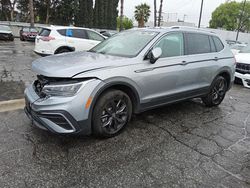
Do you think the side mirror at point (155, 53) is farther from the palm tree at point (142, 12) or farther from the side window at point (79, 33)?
the palm tree at point (142, 12)

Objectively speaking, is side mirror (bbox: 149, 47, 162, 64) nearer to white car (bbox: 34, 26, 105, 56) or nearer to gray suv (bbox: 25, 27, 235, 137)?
gray suv (bbox: 25, 27, 235, 137)

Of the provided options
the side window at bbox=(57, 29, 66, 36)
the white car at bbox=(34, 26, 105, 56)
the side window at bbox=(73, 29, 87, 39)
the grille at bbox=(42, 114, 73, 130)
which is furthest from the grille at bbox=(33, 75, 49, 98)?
the side window at bbox=(73, 29, 87, 39)

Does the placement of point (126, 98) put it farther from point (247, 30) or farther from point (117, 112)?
point (247, 30)

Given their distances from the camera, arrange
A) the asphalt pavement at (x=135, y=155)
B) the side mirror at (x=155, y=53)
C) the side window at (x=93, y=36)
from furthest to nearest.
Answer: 1. the side window at (x=93, y=36)
2. the side mirror at (x=155, y=53)
3. the asphalt pavement at (x=135, y=155)

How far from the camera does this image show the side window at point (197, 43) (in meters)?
4.31

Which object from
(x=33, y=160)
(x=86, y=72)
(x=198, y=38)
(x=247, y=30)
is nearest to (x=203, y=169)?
(x=86, y=72)

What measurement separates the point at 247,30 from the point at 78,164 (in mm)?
90314

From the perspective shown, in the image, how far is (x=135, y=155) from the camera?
2953 millimetres

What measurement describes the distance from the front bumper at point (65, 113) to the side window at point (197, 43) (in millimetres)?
2304

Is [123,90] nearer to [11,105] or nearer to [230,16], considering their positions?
[11,105]

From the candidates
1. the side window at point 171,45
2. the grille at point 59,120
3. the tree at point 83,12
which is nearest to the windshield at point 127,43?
the side window at point 171,45

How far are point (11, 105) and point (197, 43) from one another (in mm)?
4000

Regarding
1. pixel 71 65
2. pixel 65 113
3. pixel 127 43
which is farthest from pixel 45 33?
pixel 65 113

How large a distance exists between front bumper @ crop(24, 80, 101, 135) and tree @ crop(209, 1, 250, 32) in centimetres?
7962
